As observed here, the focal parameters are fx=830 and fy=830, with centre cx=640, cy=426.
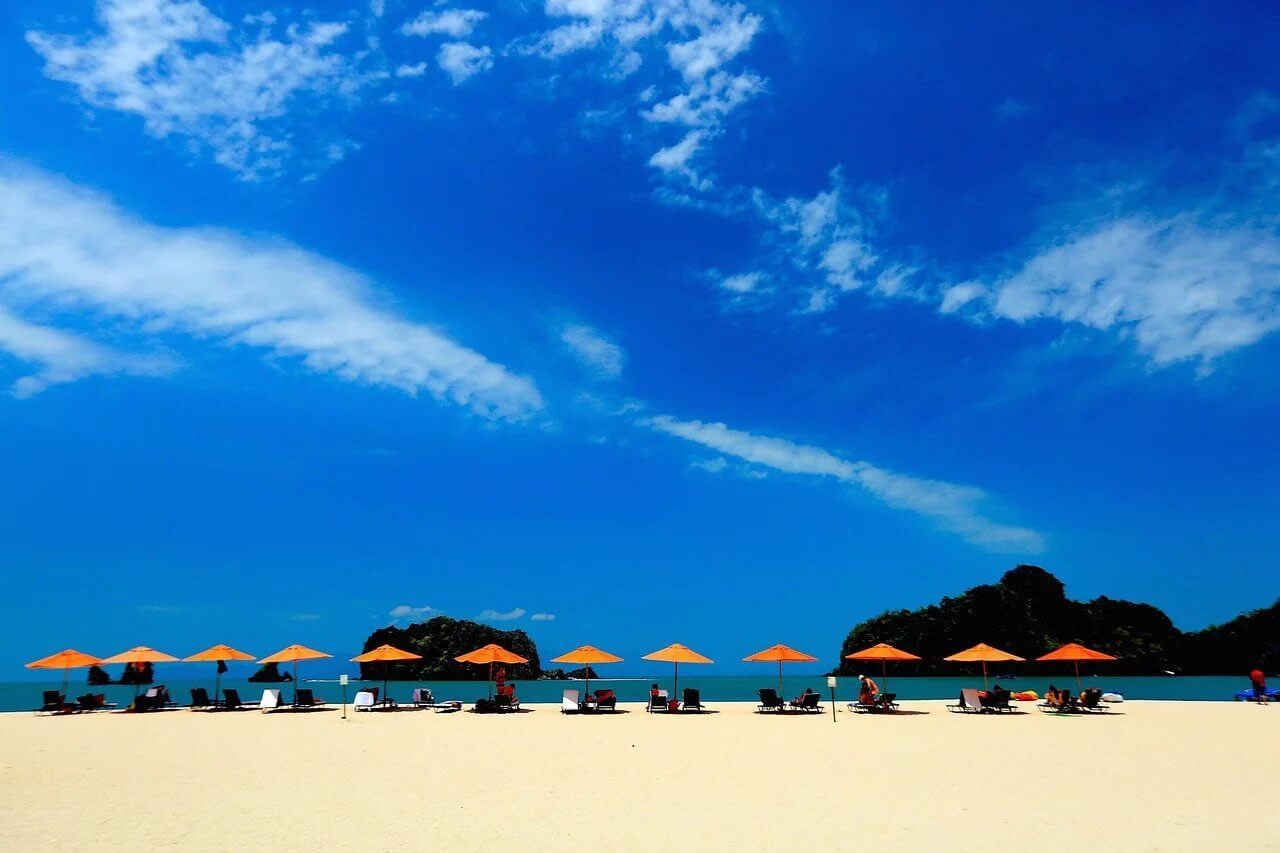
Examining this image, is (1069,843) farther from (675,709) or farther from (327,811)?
(675,709)

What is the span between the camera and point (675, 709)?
981 inches

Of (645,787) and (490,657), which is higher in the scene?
(490,657)

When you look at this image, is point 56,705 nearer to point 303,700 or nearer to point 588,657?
point 303,700

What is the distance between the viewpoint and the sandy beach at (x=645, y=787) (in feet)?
26.8

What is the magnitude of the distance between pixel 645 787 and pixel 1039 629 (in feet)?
314

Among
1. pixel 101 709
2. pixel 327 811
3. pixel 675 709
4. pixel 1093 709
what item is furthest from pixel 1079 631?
pixel 327 811

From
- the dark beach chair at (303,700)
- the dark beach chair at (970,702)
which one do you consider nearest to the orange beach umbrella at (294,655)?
the dark beach chair at (303,700)

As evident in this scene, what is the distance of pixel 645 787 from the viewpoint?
434 inches

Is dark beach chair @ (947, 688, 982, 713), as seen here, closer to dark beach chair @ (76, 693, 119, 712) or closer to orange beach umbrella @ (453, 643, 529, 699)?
orange beach umbrella @ (453, 643, 529, 699)

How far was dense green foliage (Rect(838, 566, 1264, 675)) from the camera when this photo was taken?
91.8 m

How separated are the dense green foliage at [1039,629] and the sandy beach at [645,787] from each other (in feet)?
254

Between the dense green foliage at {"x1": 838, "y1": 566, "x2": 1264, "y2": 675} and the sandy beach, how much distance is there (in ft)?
254

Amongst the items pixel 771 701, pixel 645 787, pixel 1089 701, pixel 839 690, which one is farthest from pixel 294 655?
pixel 839 690

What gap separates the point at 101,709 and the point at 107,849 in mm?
24355
